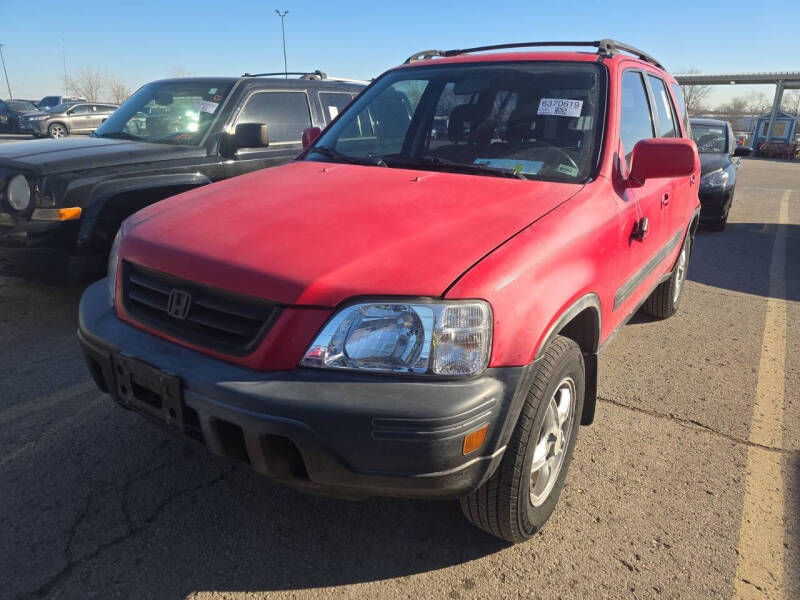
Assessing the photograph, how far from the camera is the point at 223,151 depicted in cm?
460

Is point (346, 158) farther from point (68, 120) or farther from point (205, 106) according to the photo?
point (68, 120)

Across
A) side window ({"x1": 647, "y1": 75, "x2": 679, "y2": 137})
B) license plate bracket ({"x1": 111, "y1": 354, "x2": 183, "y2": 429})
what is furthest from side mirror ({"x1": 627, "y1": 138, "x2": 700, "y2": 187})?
license plate bracket ({"x1": 111, "y1": 354, "x2": 183, "y2": 429})

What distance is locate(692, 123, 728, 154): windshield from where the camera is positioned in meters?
9.15

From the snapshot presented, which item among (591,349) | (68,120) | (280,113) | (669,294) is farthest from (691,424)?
(68,120)

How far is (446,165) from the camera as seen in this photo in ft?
8.95

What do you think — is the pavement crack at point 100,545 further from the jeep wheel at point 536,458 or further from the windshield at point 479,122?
the windshield at point 479,122

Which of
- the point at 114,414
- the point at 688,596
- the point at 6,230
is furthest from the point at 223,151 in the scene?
Answer: the point at 688,596

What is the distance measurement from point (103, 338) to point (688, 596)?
2282 mm

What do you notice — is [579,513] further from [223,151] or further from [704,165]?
[704,165]

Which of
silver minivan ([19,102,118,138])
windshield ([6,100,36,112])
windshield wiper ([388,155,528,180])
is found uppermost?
windshield ([6,100,36,112])

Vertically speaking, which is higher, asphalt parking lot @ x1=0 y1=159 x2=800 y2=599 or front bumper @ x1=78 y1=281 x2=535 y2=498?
front bumper @ x1=78 y1=281 x2=535 y2=498

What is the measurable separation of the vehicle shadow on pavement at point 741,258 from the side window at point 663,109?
8.16 feet

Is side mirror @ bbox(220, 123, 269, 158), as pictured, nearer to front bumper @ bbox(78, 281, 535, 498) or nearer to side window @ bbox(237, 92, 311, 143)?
side window @ bbox(237, 92, 311, 143)

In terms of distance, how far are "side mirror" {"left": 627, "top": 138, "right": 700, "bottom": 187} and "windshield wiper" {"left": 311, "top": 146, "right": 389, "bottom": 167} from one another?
1194mm
